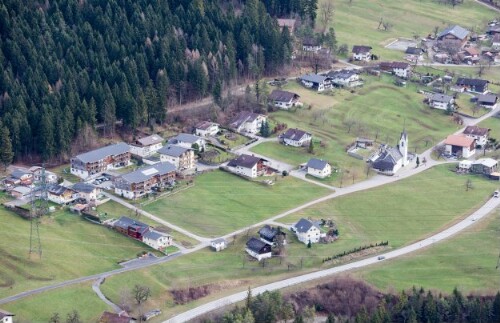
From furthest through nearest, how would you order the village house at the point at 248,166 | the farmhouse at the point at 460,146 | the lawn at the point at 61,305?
the farmhouse at the point at 460,146, the village house at the point at 248,166, the lawn at the point at 61,305

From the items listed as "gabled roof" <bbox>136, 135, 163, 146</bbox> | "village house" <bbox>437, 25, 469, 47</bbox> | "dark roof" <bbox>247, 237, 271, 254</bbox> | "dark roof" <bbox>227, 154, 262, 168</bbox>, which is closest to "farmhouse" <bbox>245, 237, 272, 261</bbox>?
"dark roof" <bbox>247, 237, 271, 254</bbox>

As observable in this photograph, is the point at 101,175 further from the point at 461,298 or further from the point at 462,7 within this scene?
the point at 462,7

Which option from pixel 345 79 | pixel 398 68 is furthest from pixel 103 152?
pixel 398 68

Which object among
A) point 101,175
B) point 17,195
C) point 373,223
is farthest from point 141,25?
point 373,223

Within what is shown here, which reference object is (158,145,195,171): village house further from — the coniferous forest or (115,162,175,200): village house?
the coniferous forest

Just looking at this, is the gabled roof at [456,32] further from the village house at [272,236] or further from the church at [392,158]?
the village house at [272,236]

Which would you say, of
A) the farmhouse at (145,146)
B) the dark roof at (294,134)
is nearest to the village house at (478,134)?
the dark roof at (294,134)

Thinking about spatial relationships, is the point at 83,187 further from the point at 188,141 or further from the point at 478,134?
the point at 478,134
